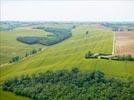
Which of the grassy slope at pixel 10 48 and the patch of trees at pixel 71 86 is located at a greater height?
the grassy slope at pixel 10 48

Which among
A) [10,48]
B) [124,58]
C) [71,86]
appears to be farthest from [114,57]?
[10,48]

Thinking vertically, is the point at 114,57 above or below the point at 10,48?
above

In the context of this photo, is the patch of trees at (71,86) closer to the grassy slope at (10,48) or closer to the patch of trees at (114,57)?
the patch of trees at (114,57)

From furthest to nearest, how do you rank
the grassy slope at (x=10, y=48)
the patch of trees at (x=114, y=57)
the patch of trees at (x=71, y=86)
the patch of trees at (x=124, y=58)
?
the grassy slope at (x=10, y=48) → the patch of trees at (x=114, y=57) → the patch of trees at (x=124, y=58) → the patch of trees at (x=71, y=86)

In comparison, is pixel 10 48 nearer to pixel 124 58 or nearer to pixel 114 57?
pixel 114 57

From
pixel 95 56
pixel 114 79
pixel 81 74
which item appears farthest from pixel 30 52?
pixel 114 79

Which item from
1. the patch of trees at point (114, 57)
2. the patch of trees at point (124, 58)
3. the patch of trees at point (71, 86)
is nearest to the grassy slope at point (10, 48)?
the patch of trees at point (114, 57)

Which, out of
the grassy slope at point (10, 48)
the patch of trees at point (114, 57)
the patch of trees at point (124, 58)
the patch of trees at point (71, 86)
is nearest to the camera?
the patch of trees at point (71, 86)

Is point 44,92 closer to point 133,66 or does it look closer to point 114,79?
point 114,79
